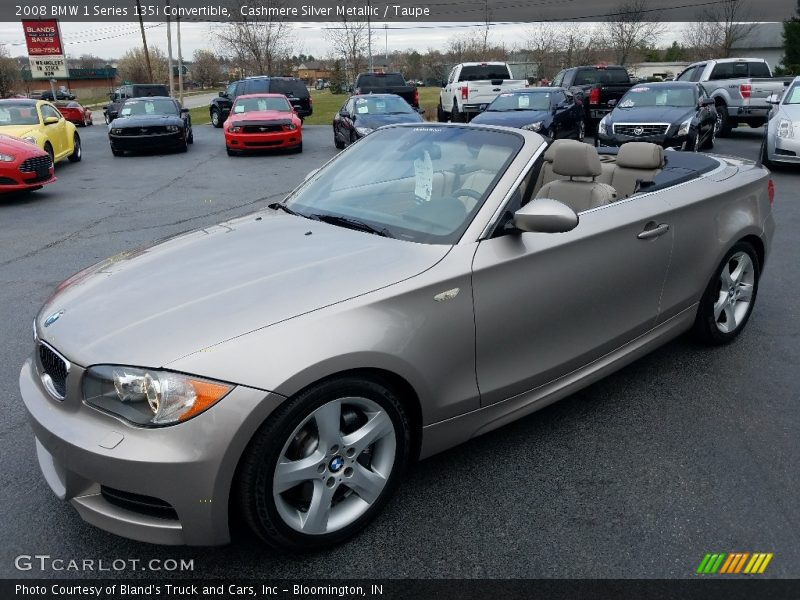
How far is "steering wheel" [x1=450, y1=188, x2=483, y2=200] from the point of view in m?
3.03

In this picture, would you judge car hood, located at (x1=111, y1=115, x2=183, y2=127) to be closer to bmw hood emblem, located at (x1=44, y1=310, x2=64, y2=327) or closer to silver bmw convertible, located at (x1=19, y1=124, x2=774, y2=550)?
silver bmw convertible, located at (x1=19, y1=124, x2=774, y2=550)

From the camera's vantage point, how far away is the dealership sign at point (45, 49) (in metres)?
28.5

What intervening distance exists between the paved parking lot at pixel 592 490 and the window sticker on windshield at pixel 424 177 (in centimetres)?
125

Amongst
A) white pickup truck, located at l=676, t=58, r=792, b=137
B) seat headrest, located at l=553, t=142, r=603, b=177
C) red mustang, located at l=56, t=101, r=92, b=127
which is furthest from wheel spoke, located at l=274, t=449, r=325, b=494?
red mustang, located at l=56, t=101, r=92, b=127

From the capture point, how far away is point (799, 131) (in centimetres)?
1066

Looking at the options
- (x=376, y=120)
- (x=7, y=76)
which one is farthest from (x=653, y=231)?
(x=7, y=76)

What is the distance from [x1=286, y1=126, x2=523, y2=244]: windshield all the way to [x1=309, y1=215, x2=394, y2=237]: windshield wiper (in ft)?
0.04

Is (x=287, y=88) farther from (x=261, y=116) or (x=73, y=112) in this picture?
(x=73, y=112)

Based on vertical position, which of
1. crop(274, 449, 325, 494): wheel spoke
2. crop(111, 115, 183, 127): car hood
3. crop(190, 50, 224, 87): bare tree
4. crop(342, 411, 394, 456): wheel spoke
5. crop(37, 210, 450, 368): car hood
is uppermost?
crop(37, 210, 450, 368): car hood

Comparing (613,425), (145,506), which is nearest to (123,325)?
(145,506)

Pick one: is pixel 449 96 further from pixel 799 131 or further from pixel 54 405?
pixel 54 405

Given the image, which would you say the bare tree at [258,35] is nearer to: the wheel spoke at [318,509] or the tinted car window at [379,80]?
the tinted car window at [379,80]

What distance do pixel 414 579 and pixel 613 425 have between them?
1517 mm

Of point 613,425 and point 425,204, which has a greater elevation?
point 425,204
